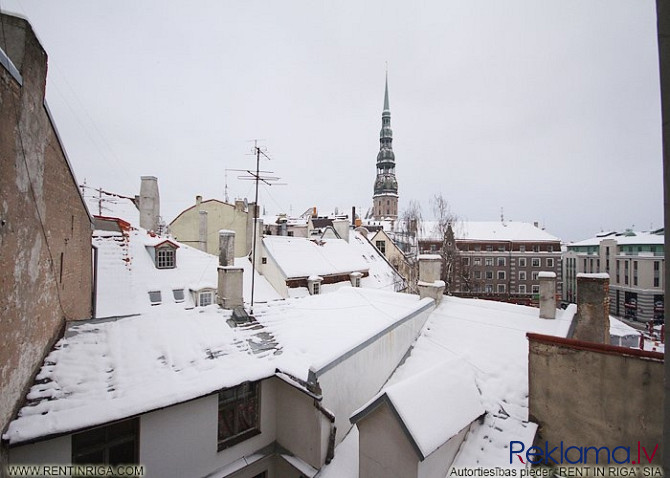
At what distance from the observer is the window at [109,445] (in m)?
4.52

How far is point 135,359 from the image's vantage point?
553 cm

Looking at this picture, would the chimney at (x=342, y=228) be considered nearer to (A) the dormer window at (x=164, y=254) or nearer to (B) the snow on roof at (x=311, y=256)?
(B) the snow on roof at (x=311, y=256)

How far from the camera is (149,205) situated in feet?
58.7

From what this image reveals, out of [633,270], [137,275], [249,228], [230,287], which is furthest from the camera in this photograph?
[633,270]

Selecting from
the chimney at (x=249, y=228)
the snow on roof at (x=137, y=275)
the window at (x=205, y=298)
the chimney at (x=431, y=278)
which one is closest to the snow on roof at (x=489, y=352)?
the chimney at (x=431, y=278)

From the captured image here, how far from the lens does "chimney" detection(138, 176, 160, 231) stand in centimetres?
1730

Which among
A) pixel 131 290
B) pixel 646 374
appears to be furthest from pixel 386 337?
pixel 131 290

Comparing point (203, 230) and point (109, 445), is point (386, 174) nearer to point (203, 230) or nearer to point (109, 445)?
point (203, 230)

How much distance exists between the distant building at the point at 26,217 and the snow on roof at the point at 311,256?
12288 mm

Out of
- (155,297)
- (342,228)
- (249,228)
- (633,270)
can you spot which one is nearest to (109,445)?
(155,297)

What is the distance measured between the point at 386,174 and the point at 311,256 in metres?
58.7

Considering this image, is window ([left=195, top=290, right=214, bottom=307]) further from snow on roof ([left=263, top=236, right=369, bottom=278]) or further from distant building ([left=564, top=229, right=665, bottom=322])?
distant building ([left=564, top=229, right=665, bottom=322])

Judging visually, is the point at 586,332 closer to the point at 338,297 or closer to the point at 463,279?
the point at 338,297

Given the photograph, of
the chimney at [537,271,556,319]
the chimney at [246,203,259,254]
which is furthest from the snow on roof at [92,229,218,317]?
the chimney at [537,271,556,319]
